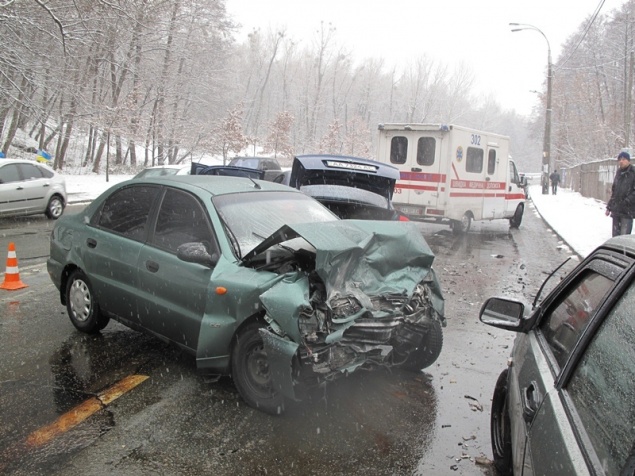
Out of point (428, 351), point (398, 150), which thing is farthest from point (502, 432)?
point (398, 150)

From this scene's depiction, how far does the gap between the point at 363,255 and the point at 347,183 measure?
4029 millimetres

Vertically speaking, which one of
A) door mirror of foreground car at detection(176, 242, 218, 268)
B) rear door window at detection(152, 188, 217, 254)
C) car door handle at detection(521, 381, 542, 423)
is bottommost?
car door handle at detection(521, 381, 542, 423)

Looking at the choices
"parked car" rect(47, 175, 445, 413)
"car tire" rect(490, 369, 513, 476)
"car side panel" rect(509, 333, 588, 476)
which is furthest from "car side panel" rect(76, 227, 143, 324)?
"car side panel" rect(509, 333, 588, 476)

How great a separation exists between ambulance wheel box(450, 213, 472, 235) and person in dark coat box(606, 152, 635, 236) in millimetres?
4294

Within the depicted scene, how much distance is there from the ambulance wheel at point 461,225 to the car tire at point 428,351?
10.0 meters

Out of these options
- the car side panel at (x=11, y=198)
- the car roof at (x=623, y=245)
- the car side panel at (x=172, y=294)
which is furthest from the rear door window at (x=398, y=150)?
the car roof at (x=623, y=245)

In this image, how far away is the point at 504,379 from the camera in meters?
3.04

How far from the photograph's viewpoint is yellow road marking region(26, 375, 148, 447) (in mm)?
3301

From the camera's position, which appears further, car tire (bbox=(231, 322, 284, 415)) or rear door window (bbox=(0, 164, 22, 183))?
rear door window (bbox=(0, 164, 22, 183))

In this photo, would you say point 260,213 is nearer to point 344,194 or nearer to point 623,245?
point 623,245

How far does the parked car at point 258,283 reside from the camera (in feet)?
11.2

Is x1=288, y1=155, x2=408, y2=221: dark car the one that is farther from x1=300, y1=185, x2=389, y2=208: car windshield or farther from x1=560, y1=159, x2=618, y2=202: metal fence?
x1=560, y1=159, x2=618, y2=202: metal fence

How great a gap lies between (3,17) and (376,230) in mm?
16984

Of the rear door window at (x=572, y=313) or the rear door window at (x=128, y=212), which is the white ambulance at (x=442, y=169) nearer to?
the rear door window at (x=128, y=212)
